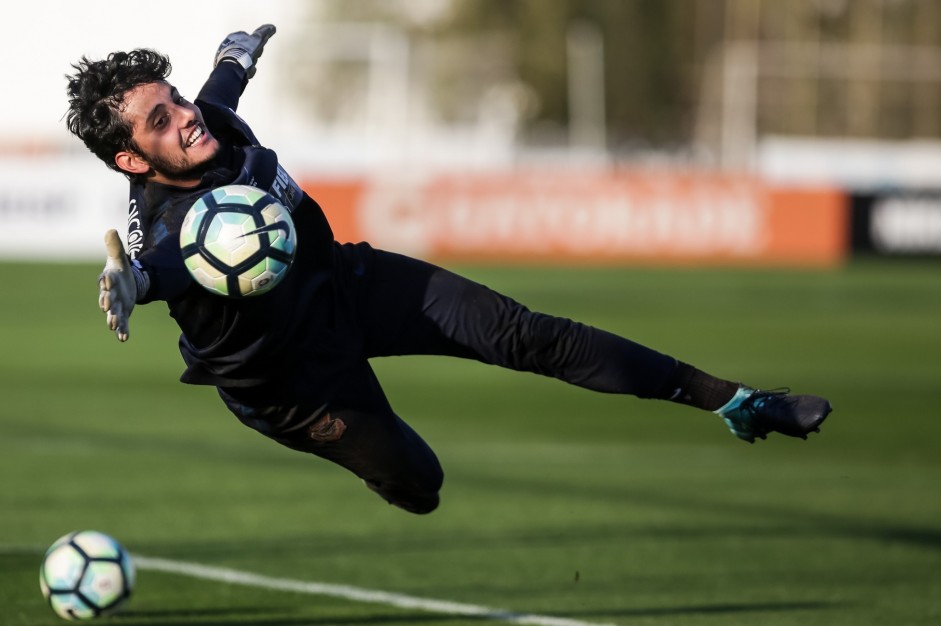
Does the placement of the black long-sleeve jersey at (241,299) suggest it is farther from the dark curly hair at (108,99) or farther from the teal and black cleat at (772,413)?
the teal and black cleat at (772,413)

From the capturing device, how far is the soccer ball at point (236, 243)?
5922mm

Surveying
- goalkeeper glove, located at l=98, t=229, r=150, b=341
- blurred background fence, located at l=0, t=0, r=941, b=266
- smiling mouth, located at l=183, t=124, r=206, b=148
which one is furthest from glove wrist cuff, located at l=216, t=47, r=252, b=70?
blurred background fence, located at l=0, t=0, r=941, b=266

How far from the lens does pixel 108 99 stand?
21.4ft

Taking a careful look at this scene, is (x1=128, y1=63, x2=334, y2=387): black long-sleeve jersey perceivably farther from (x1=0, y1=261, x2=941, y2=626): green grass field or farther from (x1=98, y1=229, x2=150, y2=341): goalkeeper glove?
(x1=0, y1=261, x2=941, y2=626): green grass field

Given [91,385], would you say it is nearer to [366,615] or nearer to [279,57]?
[366,615]

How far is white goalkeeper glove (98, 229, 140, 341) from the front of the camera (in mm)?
5363

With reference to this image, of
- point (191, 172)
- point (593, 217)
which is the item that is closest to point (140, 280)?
point (191, 172)

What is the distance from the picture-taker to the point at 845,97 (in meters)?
63.2

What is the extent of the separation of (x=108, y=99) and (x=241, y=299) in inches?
40.7


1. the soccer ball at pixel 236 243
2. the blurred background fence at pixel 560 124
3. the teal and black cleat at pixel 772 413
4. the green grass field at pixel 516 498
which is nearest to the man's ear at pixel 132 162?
the soccer ball at pixel 236 243

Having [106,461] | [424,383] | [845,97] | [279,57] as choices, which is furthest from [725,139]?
[106,461]

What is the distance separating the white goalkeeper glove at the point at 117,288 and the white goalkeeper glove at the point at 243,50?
2.49 metres

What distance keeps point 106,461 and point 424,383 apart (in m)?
6.73

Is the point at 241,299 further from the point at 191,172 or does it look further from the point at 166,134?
the point at 166,134
